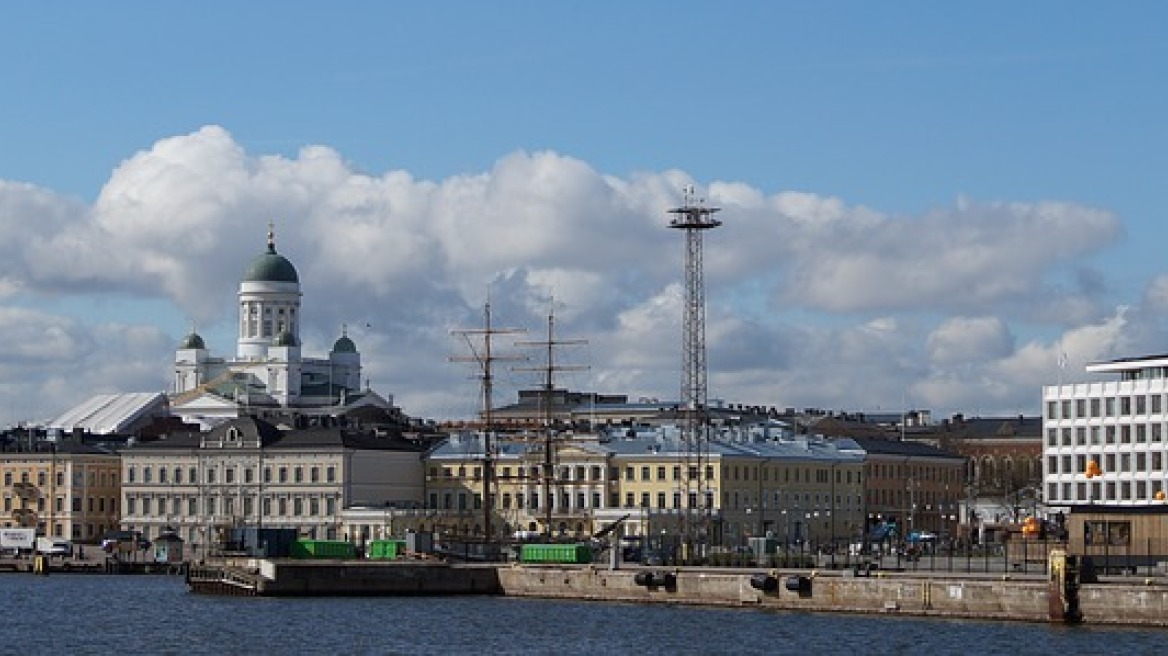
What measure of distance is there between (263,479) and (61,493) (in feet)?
65.6

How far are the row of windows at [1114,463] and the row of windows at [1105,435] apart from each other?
0.64 meters

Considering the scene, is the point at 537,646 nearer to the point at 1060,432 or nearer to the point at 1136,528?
the point at 1136,528

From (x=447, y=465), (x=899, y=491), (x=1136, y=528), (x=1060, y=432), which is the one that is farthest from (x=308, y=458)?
(x=1136, y=528)

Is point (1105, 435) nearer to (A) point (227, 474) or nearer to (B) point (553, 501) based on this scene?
(B) point (553, 501)

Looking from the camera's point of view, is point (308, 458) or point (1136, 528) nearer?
point (1136, 528)

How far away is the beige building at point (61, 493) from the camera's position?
646 feet

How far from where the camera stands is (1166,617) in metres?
82.8

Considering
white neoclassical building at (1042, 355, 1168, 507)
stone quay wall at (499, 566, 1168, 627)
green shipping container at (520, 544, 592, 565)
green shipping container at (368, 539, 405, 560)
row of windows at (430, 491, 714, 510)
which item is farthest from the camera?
row of windows at (430, 491, 714, 510)

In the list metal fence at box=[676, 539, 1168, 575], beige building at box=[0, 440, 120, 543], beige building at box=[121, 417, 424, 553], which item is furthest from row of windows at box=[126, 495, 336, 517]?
metal fence at box=[676, 539, 1168, 575]

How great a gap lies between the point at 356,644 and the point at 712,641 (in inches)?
449

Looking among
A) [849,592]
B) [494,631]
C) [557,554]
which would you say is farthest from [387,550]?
[849,592]

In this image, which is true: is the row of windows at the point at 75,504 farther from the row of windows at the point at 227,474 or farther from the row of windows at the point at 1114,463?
the row of windows at the point at 1114,463

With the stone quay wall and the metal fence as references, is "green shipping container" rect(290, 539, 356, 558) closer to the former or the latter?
the stone quay wall

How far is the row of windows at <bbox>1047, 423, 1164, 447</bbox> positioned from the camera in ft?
415
